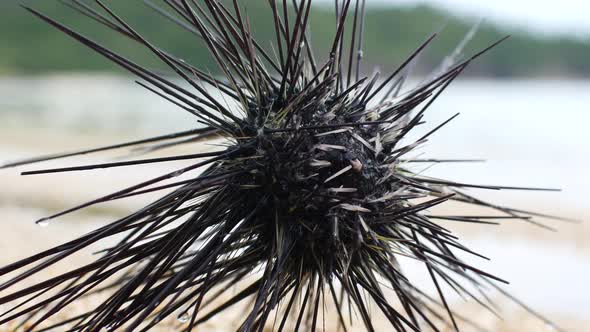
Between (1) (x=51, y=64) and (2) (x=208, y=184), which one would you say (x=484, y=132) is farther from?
(1) (x=51, y=64)

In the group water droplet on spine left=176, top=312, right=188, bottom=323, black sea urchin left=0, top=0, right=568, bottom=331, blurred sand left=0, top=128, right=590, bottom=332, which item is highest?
black sea urchin left=0, top=0, right=568, bottom=331

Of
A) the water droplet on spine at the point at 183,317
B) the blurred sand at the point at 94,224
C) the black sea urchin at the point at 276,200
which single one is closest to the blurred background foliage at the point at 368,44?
the blurred sand at the point at 94,224

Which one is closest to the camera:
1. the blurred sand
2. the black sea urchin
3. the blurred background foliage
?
the black sea urchin

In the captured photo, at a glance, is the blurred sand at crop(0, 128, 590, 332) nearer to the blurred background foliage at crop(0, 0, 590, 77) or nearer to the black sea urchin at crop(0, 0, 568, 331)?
the black sea urchin at crop(0, 0, 568, 331)

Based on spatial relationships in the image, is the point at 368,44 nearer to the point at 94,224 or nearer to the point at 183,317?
the point at 94,224

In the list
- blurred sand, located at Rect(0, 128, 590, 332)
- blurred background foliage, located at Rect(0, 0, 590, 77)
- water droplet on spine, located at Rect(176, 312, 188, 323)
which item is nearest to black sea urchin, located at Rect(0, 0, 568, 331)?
water droplet on spine, located at Rect(176, 312, 188, 323)

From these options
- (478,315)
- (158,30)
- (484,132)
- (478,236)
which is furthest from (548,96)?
(478,315)

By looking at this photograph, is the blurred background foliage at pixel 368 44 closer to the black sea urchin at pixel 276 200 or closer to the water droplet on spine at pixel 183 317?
the black sea urchin at pixel 276 200

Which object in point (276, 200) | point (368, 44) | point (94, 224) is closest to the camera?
point (276, 200)

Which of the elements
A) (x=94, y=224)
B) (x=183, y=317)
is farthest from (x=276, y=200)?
(x=94, y=224)
